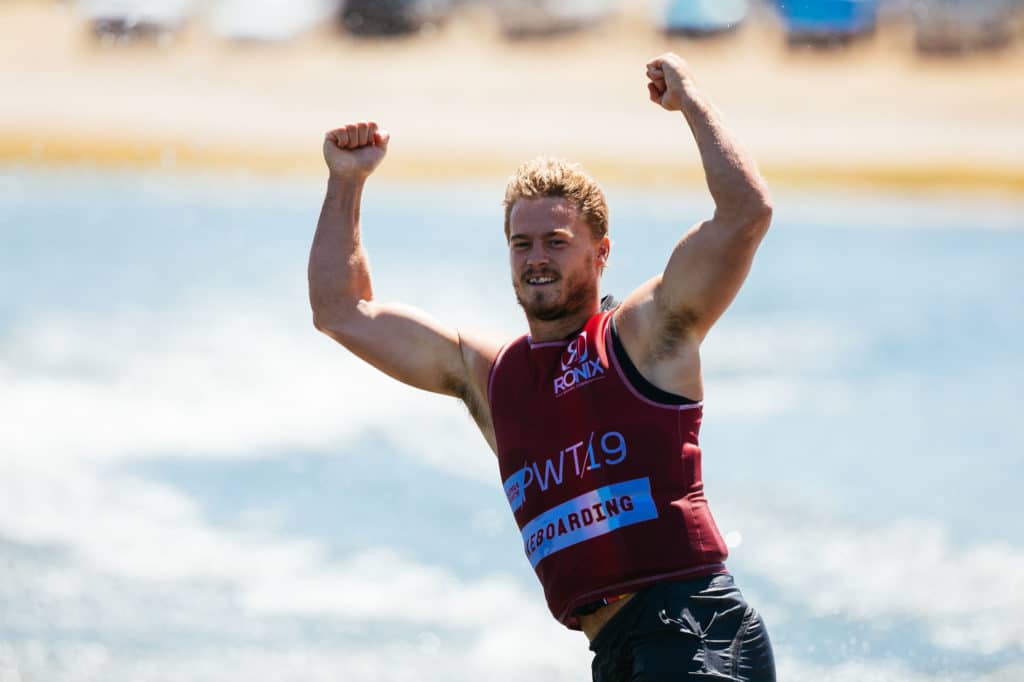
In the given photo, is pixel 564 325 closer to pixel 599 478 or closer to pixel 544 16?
pixel 599 478

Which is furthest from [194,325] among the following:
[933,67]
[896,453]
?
[933,67]

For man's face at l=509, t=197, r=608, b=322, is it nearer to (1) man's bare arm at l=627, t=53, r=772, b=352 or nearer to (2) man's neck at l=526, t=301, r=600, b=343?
(2) man's neck at l=526, t=301, r=600, b=343

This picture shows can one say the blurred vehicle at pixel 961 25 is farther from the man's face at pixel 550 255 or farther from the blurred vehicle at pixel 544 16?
the man's face at pixel 550 255

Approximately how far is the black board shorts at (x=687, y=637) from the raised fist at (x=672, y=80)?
0.99m

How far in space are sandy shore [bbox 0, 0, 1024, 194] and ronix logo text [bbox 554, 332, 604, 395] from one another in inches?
615

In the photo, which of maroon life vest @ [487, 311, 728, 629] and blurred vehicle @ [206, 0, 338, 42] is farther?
blurred vehicle @ [206, 0, 338, 42]

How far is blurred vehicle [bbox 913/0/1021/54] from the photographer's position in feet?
80.6

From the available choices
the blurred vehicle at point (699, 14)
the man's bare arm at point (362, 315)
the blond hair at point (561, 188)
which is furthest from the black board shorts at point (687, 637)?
the blurred vehicle at point (699, 14)

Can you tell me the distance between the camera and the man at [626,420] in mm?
3164

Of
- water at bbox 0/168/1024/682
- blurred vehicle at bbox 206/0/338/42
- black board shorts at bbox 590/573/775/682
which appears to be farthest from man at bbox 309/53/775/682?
blurred vehicle at bbox 206/0/338/42

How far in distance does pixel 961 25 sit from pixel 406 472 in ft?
63.6

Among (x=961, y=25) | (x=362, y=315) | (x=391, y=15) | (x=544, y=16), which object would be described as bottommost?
(x=362, y=315)

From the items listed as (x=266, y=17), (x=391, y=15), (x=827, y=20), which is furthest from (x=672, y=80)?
(x=391, y=15)

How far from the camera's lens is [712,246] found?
10.3 feet
